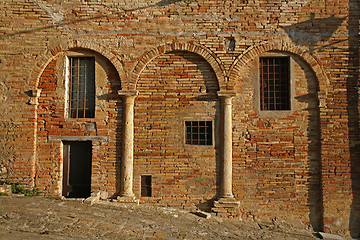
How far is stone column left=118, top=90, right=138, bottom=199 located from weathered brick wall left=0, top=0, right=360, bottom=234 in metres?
0.20

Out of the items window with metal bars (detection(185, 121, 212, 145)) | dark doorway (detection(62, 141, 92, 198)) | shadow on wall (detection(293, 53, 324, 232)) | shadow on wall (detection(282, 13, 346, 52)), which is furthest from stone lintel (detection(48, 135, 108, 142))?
shadow on wall (detection(282, 13, 346, 52))

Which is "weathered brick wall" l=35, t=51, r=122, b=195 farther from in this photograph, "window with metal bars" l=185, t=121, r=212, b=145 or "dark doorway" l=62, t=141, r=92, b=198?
"window with metal bars" l=185, t=121, r=212, b=145

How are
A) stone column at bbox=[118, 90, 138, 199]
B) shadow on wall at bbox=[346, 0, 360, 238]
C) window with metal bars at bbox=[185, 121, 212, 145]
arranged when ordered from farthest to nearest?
window with metal bars at bbox=[185, 121, 212, 145] < stone column at bbox=[118, 90, 138, 199] < shadow on wall at bbox=[346, 0, 360, 238]

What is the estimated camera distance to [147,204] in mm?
8016

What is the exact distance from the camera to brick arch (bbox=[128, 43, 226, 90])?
810 cm

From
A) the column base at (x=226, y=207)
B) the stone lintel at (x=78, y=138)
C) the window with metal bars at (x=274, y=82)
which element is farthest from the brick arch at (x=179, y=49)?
the column base at (x=226, y=207)

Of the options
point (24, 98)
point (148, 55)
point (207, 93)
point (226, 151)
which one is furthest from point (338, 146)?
point (24, 98)

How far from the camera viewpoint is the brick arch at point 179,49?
8.10 metres

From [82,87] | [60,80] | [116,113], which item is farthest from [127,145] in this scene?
[60,80]

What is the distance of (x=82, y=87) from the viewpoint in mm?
8406

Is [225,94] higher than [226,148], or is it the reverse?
[225,94]

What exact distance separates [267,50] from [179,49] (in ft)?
8.10

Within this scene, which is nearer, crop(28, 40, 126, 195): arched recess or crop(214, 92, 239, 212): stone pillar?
crop(214, 92, 239, 212): stone pillar

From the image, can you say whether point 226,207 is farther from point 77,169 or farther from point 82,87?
point 82,87
